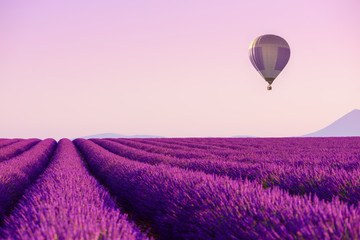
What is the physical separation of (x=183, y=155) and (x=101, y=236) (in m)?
10.0

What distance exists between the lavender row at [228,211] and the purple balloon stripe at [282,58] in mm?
22327

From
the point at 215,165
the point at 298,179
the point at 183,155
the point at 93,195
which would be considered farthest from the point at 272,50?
the point at 93,195

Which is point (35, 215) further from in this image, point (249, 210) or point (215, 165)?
point (215, 165)

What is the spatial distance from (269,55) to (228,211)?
80.7ft

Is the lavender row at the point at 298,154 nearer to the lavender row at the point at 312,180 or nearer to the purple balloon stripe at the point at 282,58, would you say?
the lavender row at the point at 312,180

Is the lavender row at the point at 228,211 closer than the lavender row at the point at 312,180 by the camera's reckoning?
Yes

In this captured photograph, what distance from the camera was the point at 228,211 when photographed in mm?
3295

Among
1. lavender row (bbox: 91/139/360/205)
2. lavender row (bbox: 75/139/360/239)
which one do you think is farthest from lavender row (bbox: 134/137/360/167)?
lavender row (bbox: 75/139/360/239)

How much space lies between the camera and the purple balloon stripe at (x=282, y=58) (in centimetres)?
2652

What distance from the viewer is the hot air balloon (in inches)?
1038

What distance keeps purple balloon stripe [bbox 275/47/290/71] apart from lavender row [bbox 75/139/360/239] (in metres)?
22.3

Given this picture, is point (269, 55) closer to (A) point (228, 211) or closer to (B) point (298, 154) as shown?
(B) point (298, 154)

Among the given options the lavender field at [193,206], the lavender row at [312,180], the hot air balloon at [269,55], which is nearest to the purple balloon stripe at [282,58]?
the hot air balloon at [269,55]

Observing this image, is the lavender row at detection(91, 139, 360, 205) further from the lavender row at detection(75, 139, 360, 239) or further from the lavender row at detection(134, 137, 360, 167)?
the lavender row at detection(134, 137, 360, 167)
